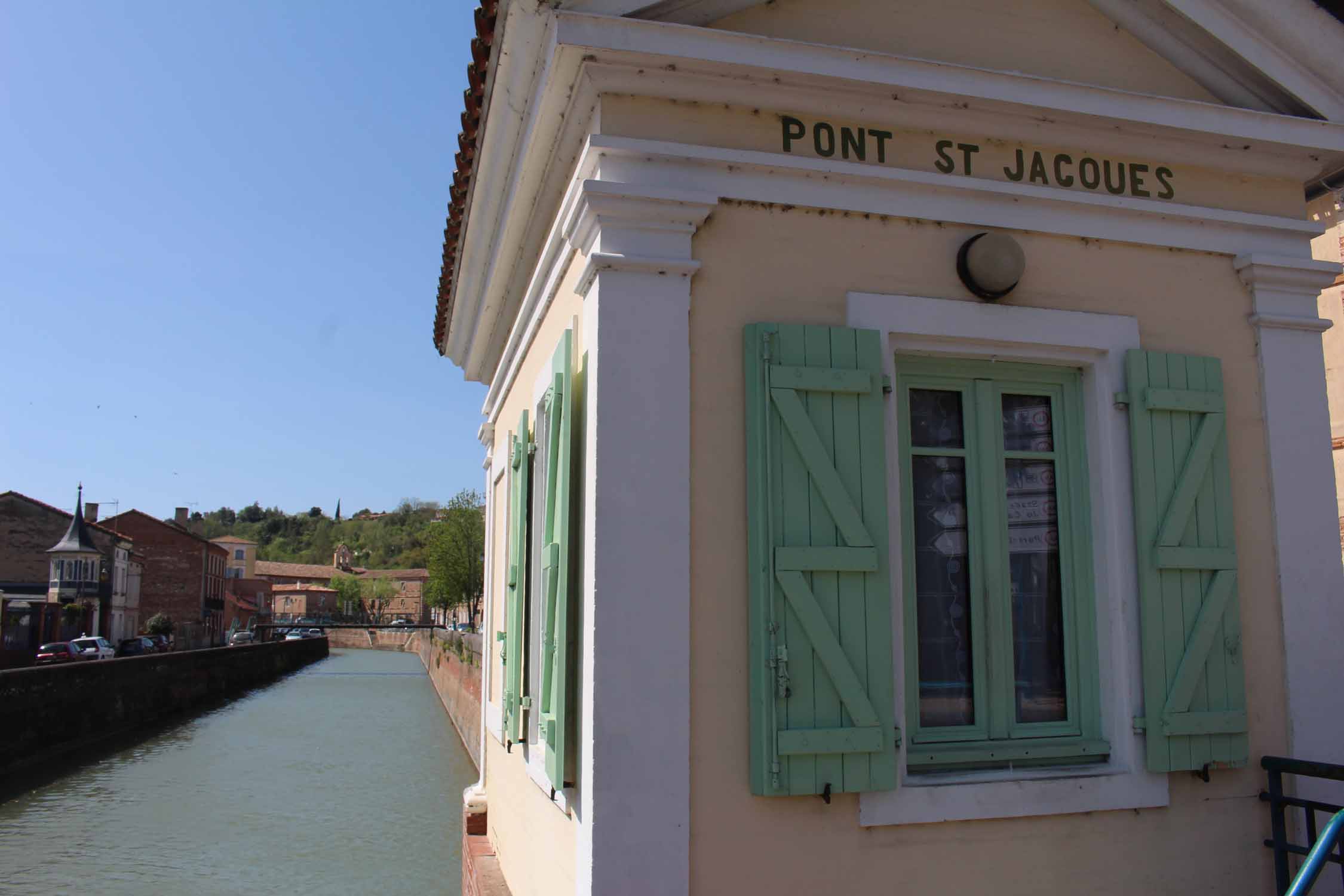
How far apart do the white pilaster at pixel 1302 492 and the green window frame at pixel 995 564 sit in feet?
2.92

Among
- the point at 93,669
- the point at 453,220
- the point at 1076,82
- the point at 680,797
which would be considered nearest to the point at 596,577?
the point at 680,797

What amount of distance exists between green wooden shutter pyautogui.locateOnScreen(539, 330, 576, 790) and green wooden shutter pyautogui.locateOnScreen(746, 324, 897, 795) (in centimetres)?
71

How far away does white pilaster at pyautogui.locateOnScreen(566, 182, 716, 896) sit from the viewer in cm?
356

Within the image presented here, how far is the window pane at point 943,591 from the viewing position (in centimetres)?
418

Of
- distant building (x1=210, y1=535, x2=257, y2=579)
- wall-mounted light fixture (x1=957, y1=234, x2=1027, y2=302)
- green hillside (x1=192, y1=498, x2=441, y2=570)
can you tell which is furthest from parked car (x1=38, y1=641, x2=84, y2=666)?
green hillside (x1=192, y1=498, x2=441, y2=570)

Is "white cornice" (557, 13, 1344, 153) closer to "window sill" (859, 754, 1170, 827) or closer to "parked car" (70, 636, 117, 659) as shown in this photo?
"window sill" (859, 754, 1170, 827)

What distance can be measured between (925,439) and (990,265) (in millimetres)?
742

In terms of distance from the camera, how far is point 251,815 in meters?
18.8

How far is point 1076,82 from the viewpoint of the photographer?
4.46 meters

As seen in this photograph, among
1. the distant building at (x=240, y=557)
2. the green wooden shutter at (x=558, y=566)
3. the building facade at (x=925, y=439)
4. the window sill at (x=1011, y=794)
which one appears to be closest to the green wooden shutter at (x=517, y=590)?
the building facade at (x=925, y=439)

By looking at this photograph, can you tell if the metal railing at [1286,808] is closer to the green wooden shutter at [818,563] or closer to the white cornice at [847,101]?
the green wooden shutter at [818,563]

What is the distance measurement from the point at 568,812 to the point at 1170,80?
164 inches

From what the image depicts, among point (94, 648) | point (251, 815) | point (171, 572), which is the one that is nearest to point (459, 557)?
point (171, 572)

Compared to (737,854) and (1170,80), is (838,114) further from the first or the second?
(737,854)
